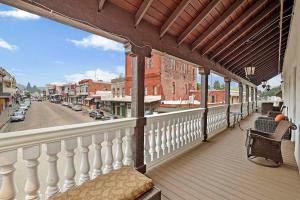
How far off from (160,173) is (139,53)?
2006 millimetres

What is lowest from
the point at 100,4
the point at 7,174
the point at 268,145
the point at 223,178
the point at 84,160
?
the point at 223,178

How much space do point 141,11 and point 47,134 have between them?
192 cm

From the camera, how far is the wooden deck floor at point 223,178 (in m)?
2.31

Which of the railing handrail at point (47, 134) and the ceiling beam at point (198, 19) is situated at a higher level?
the ceiling beam at point (198, 19)

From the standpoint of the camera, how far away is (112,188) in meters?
1.51

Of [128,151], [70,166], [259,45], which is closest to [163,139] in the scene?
[128,151]

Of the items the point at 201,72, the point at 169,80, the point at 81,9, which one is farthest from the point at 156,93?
the point at 81,9

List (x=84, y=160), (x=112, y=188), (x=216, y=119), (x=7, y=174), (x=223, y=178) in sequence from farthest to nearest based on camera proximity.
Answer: (x=216, y=119)
(x=223, y=178)
(x=84, y=160)
(x=112, y=188)
(x=7, y=174)

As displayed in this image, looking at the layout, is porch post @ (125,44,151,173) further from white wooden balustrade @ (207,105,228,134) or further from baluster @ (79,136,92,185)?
white wooden balustrade @ (207,105,228,134)

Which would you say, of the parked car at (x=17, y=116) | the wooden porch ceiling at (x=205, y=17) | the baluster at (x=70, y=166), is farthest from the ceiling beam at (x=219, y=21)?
the parked car at (x=17, y=116)

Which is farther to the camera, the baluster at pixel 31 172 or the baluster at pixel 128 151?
the baluster at pixel 128 151

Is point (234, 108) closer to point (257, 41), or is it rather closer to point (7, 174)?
point (257, 41)

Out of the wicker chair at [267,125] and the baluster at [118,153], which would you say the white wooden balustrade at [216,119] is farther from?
the baluster at [118,153]

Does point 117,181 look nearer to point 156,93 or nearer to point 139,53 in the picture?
point 139,53
